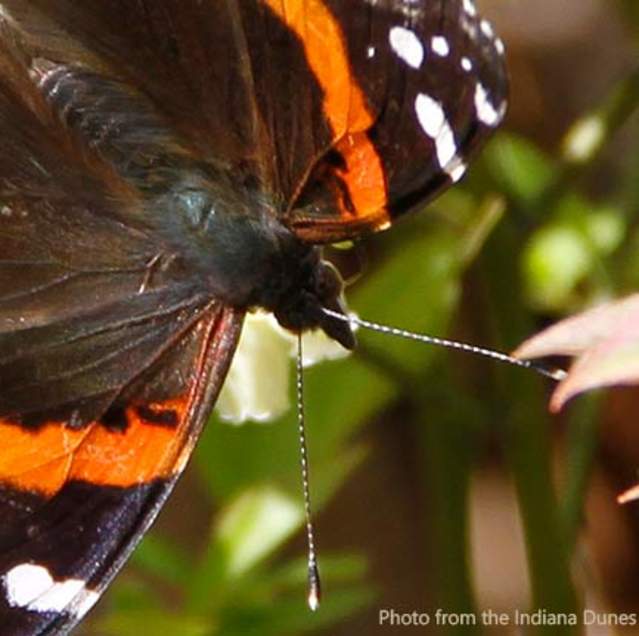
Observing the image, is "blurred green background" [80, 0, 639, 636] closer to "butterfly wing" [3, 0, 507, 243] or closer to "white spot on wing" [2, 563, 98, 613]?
"butterfly wing" [3, 0, 507, 243]

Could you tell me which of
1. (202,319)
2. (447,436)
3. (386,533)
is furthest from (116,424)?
(386,533)

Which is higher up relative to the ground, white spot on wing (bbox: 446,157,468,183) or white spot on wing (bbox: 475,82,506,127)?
white spot on wing (bbox: 475,82,506,127)

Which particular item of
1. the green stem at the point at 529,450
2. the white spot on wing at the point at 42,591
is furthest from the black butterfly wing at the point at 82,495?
the green stem at the point at 529,450

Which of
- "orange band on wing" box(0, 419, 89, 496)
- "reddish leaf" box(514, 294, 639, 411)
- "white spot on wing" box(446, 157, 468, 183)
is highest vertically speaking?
"white spot on wing" box(446, 157, 468, 183)

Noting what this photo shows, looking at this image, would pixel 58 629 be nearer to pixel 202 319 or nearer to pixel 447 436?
pixel 202 319

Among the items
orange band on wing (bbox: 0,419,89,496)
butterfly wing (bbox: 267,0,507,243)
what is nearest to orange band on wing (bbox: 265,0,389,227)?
butterfly wing (bbox: 267,0,507,243)

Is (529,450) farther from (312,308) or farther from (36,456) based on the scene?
(36,456)

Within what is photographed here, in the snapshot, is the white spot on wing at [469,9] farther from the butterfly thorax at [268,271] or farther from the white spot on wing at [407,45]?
the butterfly thorax at [268,271]
